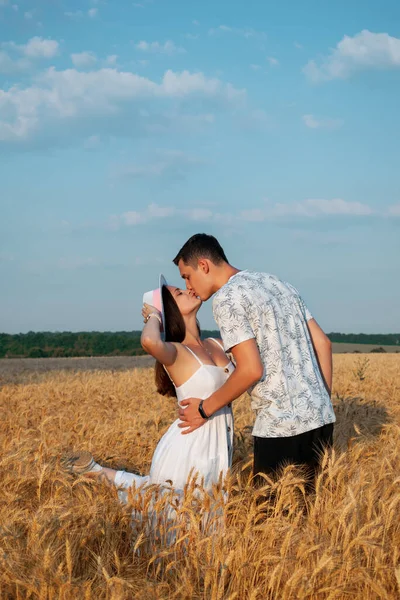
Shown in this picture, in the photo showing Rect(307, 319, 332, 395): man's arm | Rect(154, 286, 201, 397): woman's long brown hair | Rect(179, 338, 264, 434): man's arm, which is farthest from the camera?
Rect(154, 286, 201, 397): woman's long brown hair

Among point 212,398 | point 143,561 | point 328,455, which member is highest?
point 212,398

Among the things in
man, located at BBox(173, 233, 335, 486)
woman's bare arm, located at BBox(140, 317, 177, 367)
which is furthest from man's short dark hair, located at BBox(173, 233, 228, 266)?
woman's bare arm, located at BBox(140, 317, 177, 367)

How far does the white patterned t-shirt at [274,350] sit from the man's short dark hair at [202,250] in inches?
6.7

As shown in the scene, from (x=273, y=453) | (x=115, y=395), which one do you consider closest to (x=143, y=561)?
(x=273, y=453)

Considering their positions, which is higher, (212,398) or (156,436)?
(212,398)

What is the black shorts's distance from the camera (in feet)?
13.4

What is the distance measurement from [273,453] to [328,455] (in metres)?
0.48

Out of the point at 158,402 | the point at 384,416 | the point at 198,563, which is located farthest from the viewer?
the point at 158,402

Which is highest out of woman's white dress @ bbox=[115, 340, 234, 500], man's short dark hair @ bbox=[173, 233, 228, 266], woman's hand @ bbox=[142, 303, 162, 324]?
man's short dark hair @ bbox=[173, 233, 228, 266]

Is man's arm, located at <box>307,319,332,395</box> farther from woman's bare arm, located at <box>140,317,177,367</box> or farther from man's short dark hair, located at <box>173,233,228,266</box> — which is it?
woman's bare arm, located at <box>140,317,177,367</box>

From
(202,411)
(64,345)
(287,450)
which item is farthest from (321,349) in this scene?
(64,345)

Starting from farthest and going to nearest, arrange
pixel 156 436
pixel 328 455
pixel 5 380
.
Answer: pixel 5 380
pixel 156 436
pixel 328 455

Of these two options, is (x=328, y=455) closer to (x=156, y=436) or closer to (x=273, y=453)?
(x=273, y=453)

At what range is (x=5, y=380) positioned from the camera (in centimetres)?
1448
